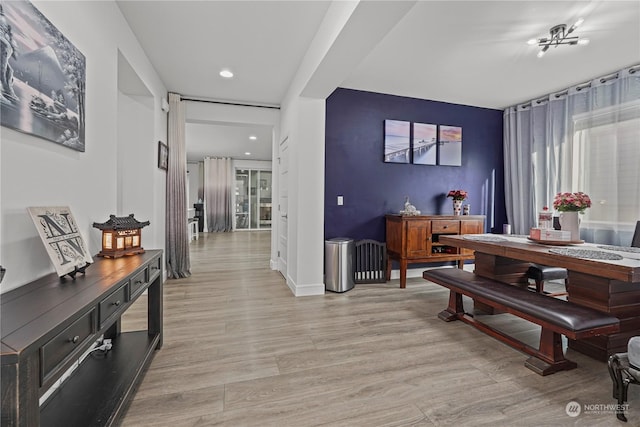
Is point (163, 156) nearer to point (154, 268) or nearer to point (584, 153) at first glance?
point (154, 268)

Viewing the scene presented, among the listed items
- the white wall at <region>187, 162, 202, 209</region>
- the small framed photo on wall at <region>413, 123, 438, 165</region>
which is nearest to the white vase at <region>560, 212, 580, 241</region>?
the small framed photo on wall at <region>413, 123, 438, 165</region>

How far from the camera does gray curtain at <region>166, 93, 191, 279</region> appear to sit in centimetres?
393

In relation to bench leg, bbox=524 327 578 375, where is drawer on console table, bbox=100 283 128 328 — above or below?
above

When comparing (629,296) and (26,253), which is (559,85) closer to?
(629,296)

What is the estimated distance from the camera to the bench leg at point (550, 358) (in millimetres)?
1851

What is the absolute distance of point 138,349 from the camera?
6.01 ft

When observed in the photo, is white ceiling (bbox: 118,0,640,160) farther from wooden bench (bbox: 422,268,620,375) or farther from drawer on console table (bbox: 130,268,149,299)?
wooden bench (bbox: 422,268,620,375)

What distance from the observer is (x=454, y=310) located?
8.82 feet

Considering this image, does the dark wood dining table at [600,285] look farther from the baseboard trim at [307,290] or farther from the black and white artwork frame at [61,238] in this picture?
the black and white artwork frame at [61,238]

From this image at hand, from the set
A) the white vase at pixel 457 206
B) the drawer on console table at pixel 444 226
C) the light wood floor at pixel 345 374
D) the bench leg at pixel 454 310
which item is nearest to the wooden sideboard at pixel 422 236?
the drawer on console table at pixel 444 226

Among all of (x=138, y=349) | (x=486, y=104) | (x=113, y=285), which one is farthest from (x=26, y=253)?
(x=486, y=104)

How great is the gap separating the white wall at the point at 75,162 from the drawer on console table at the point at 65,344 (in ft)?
1.49

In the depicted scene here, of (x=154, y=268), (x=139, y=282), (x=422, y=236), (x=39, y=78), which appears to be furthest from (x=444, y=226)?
(x=39, y=78)

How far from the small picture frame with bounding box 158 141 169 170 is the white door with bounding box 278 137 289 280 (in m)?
1.58
